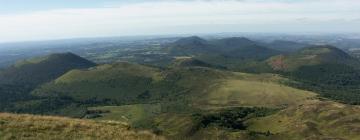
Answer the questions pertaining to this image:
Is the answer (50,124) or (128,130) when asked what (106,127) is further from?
(50,124)

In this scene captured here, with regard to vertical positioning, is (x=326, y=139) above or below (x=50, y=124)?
below

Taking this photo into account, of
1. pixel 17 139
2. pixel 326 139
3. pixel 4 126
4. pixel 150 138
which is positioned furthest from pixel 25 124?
pixel 326 139

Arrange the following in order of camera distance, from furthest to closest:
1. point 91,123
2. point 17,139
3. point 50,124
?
point 91,123 < point 50,124 < point 17,139

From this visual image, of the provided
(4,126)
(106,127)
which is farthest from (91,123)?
(4,126)

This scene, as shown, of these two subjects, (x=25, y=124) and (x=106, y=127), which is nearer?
(x=25, y=124)

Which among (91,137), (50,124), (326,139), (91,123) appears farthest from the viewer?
(326,139)

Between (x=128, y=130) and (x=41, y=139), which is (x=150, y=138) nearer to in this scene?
(x=128, y=130)
